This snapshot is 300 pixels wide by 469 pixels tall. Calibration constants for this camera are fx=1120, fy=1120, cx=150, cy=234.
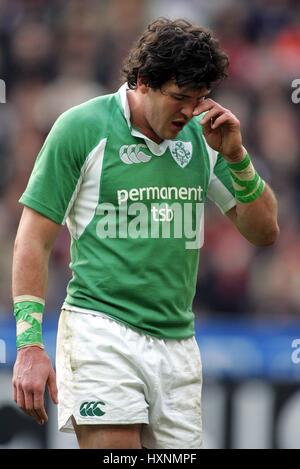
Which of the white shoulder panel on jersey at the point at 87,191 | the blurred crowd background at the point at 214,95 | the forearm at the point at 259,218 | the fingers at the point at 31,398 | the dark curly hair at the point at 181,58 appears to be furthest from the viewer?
the blurred crowd background at the point at 214,95

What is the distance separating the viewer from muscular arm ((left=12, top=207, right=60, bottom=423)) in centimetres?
415

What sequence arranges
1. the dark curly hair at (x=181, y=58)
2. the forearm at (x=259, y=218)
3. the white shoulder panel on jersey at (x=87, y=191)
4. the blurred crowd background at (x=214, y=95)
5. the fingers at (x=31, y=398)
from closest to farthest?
1. the fingers at (x=31, y=398)
2. the dark curly hair at (x=181, y=58)
3. the white shoulder panel on jersey at (x=87, y=191)
4. the forearm at (x=259, y=218)
5. the blurred crowd background at (x=214, y=95)

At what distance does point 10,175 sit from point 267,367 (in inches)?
107

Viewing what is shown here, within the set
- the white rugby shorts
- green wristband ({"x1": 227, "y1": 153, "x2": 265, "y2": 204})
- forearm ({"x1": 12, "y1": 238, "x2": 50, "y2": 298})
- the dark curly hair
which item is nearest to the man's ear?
the dark curly hair

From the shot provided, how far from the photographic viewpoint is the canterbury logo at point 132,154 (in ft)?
14.5

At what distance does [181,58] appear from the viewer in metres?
4.27

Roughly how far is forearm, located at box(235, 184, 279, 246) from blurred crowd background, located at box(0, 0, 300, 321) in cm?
363

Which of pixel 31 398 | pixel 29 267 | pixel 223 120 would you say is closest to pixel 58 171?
pixel 29 267

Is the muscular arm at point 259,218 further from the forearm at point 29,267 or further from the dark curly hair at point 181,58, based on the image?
the forearm at point 29,267

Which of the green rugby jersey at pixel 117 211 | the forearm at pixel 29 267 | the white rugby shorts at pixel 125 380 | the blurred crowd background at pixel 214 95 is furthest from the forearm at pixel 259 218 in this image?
the blurred crowd background at pixel 214 95

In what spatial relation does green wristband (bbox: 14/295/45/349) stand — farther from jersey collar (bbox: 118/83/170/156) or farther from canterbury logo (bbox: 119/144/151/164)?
jersey collar (bbox: 118/83/170/156)

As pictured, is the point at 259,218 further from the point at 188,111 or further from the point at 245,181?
the point at 188,111

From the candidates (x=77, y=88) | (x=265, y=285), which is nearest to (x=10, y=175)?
(x=77, y=88)
